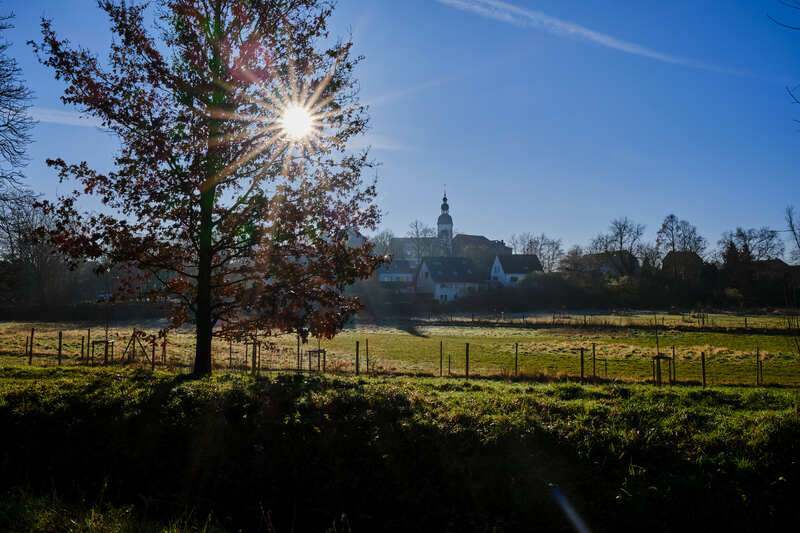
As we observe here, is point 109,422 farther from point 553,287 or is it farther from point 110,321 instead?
point 553,287

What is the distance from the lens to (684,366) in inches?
914

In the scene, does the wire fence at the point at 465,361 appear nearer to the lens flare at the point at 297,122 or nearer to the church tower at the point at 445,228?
the lens flare at the point at 297,122

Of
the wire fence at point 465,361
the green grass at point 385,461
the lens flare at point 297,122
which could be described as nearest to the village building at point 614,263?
the wire fence at point 465,361

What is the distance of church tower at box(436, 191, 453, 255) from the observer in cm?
10918

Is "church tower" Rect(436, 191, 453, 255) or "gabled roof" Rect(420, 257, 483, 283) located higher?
"church tower" Rect(436, 191, 453, 255)

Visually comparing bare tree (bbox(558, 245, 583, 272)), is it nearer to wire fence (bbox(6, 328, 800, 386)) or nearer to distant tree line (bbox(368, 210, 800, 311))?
distant tree line (bbox(368, 210, 800, 311))

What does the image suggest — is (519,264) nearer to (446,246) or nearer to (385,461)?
(446,246)

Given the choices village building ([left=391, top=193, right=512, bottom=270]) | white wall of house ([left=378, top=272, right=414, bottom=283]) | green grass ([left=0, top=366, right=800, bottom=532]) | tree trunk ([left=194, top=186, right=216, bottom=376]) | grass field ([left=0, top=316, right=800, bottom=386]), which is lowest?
grass field ([left=0, top=316, right=800, bottom=386])

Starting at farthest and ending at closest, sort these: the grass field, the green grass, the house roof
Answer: the house roof < the grass field < the green grass

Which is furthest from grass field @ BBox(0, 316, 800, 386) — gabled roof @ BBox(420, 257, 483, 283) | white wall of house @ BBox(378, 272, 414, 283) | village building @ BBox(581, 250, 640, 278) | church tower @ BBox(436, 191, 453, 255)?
church tower @ BBox(436, 191, 453, 255)

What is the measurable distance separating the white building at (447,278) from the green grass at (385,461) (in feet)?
232

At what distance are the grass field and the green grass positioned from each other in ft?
20.5

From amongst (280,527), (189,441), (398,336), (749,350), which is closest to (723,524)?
(280,527)

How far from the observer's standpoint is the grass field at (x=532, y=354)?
20.6 m
